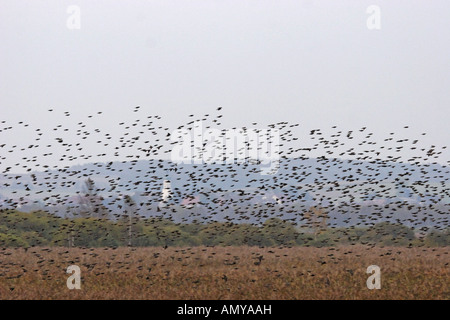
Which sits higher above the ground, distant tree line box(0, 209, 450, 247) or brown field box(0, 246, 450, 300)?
distant tree line box(0, 209, 450, 247)

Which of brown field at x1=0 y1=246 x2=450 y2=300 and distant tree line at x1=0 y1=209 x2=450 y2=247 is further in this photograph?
distant tree line at x1=0 y1=209 x2=450 y2=247

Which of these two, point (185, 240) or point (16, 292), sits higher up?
point (185, 240)

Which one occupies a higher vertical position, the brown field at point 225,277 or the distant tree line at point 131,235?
the distant tree line at point 131,235

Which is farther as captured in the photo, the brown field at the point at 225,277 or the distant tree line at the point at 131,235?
the distant tree line at the point at 131,235

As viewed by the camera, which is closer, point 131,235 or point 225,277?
point 225,277

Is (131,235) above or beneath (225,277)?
above
